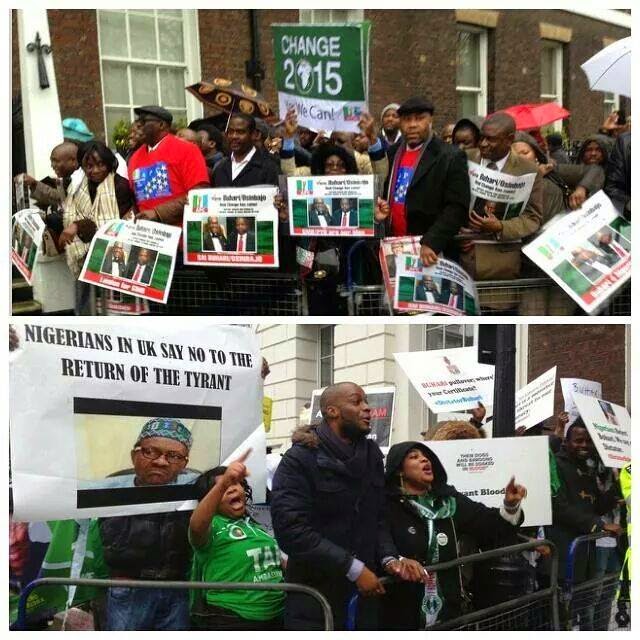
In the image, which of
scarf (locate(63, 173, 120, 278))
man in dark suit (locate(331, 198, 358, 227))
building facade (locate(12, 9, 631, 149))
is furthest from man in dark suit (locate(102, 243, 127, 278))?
building facade (locate(12, 9, 631, 149))

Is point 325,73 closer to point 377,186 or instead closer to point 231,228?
point 377,186

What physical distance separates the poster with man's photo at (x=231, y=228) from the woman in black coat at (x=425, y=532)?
2.01m

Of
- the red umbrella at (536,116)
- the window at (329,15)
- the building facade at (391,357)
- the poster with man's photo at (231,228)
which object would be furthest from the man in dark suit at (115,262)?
the window at (329,15)

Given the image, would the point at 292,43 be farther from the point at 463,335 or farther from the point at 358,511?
the point at 358,511

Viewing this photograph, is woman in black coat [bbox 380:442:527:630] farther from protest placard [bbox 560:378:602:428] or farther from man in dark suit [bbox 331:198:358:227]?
man in dark suit [bbox 331:198:358:227]

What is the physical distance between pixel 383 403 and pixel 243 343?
0.87m

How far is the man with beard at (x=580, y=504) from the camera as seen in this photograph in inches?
213

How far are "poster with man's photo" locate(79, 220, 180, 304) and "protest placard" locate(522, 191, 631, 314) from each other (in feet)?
8.02

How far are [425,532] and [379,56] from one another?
12.2 m

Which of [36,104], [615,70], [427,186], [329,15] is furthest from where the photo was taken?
[329,15]

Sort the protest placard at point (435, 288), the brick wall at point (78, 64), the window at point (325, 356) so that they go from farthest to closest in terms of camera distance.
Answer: the brick wall at point (78, 64) < the protest placard at point (435, 288) < the window at point (325, 356)

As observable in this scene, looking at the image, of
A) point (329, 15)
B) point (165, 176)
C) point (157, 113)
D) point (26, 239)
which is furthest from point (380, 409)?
point (329, 15)

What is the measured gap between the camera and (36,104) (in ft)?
33.2

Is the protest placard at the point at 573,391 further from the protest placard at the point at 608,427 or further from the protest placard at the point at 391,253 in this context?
the protest placard at the point at 391,253
